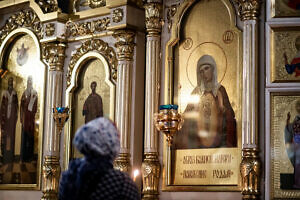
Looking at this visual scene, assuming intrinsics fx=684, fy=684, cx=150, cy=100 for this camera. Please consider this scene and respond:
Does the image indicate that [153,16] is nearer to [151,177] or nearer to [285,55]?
[285,55]

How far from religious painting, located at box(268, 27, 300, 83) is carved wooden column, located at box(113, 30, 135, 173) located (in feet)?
7.27

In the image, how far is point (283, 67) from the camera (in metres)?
7.86

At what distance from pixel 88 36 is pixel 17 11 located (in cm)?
180

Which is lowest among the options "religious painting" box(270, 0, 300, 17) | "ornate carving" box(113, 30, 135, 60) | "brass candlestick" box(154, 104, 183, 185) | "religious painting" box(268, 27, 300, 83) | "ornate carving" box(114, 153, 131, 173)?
"ornate carving" box(114, 153, 131, 173)

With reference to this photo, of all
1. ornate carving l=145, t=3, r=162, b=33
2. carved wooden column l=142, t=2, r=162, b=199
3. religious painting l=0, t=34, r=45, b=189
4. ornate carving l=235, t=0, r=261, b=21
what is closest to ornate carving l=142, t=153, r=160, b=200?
carved wooden column l=142, t=2, r=162, b=199

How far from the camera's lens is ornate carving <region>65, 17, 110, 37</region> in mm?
9891

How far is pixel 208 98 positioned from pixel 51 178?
9.85 ft

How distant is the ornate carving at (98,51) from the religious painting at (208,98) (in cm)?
111

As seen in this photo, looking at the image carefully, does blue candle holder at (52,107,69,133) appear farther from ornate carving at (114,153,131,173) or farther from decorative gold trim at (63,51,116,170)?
ornate carving at (114,153,131,173)

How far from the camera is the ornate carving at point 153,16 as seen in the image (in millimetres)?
9039

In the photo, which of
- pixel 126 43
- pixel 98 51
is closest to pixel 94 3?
pixel 98 51

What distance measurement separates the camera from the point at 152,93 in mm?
9008

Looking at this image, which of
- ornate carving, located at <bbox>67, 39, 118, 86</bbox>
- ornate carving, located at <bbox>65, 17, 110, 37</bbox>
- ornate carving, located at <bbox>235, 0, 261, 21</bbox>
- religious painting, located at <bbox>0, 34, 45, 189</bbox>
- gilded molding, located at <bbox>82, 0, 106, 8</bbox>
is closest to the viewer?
ornate carving, located at <bbox>235, 0, 261, 21</bbox>

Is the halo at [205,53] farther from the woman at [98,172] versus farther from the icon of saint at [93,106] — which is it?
the woman at [98,172]
